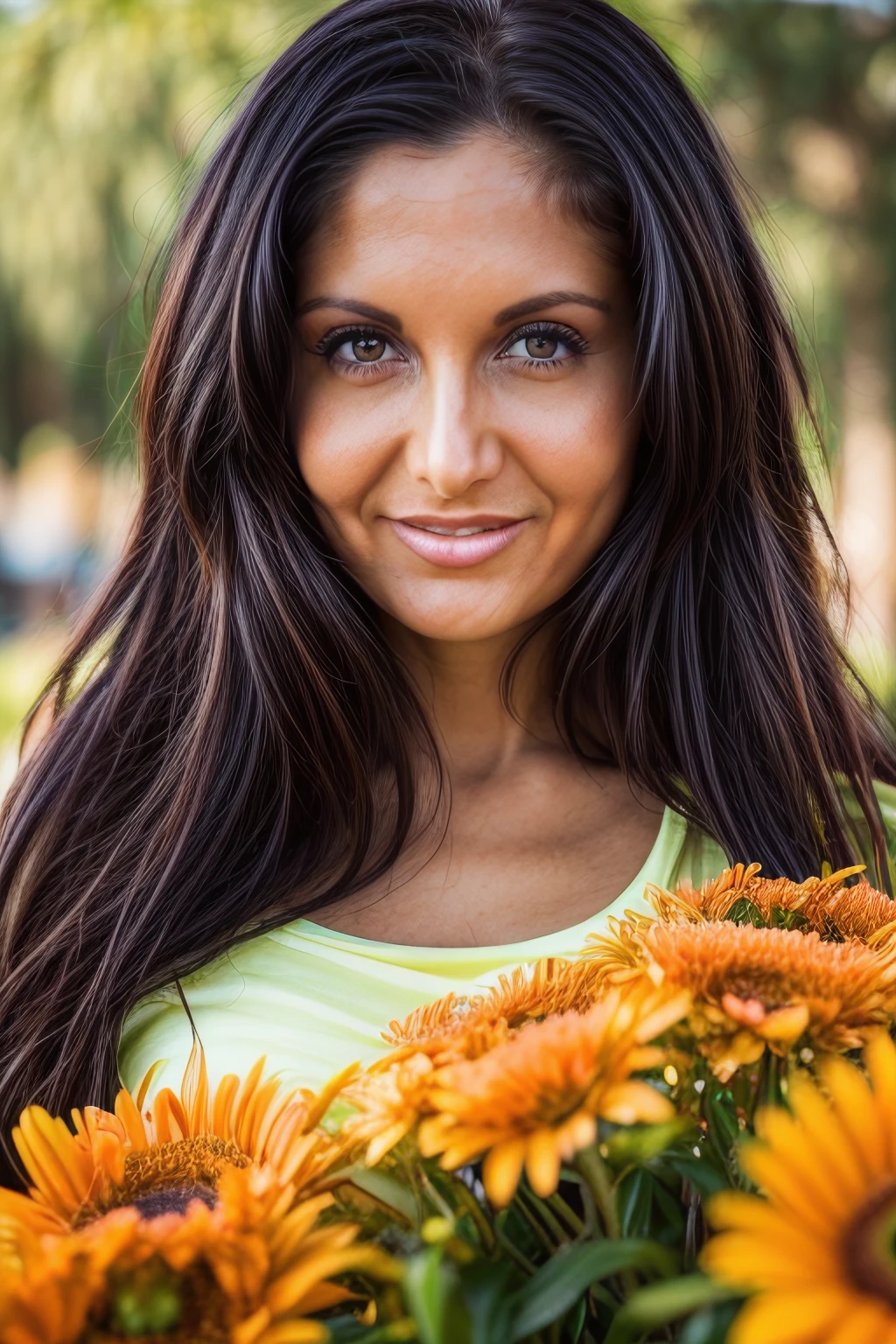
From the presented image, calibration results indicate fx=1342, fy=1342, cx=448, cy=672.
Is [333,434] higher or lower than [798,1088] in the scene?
higher

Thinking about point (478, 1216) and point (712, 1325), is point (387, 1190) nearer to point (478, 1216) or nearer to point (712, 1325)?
point (478, 1216)

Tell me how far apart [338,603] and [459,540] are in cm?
19

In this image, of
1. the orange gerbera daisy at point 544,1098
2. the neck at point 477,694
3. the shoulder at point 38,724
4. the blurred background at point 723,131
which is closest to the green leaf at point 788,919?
the orange gerbera daisy at point 544,1098

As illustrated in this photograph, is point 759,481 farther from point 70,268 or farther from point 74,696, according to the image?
point 70,268

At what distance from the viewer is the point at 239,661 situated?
4.60 feet

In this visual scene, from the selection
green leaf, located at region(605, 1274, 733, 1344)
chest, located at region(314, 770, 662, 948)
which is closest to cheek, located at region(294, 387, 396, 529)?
chest, located at region(314, 770, 662, 948)

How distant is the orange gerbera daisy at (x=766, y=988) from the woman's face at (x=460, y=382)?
2.25 ft

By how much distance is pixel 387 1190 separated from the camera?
0.63 metres

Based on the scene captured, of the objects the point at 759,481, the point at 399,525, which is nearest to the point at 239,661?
the point at 399,525

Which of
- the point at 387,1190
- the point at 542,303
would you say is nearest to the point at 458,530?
the point at 542,303

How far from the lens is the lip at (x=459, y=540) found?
4.15 ft

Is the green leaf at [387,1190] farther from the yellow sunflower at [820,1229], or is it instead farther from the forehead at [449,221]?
the forehead at [449,221]

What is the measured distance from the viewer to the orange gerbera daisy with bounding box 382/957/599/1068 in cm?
56

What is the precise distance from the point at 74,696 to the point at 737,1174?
1.15 meters
